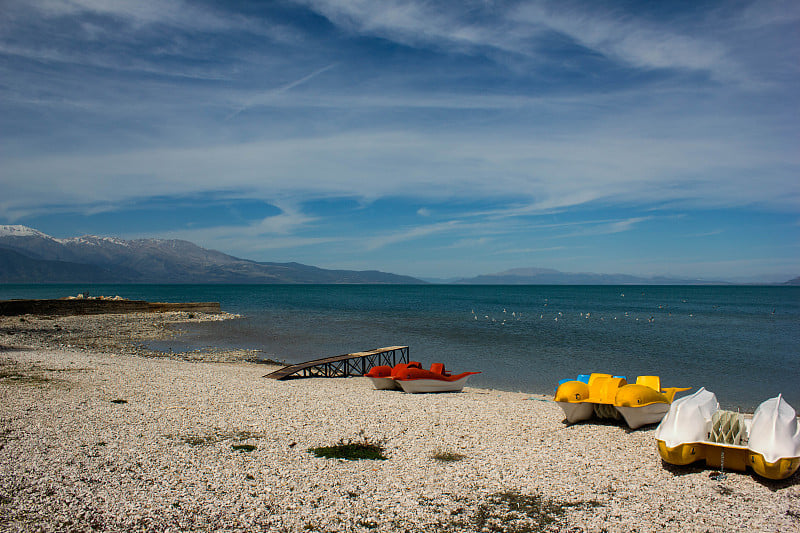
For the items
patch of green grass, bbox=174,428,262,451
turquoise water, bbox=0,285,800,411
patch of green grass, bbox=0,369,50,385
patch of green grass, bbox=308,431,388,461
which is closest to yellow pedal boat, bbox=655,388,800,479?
patch of green grass, bbox=308,431,388,461

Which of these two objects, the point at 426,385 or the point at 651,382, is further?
the point at 426,385

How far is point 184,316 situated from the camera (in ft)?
177

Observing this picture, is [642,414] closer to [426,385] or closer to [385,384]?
[426,385]

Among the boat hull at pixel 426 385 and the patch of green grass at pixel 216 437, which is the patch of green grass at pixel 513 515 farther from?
the boat hull at pixel 426 385

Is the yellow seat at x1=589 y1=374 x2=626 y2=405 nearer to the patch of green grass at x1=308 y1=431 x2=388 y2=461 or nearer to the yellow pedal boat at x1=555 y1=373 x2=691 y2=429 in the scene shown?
the yellow pedal boat at x1=555 y1=373 x2=691 y2=429

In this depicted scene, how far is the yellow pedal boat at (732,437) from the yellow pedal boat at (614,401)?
166 centimetres

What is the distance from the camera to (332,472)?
8.59 m

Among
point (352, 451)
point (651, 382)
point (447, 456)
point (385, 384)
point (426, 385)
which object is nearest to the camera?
point (447, 456)

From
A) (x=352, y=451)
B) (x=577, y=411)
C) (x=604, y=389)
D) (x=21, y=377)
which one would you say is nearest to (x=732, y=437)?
(x=604, y=389)

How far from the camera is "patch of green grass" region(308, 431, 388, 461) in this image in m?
9.41

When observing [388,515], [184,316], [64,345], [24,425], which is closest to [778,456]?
[388,515]

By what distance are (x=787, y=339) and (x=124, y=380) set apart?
4643cm

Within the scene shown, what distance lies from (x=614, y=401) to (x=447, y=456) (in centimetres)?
427

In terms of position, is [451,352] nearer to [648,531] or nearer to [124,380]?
[124,380]
